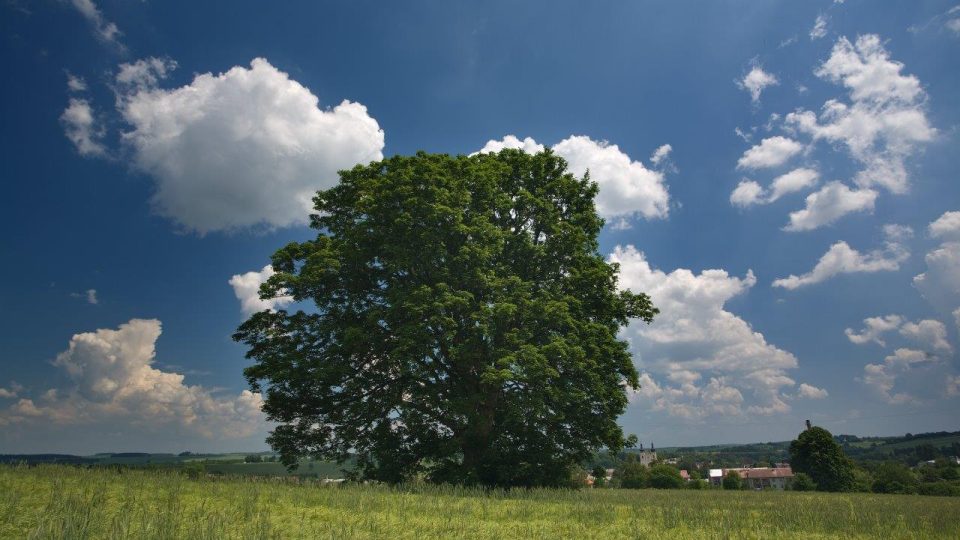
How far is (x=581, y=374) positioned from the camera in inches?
808

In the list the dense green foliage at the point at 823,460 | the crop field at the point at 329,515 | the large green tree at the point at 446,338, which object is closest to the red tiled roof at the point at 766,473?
the dense green foliage at the point at 823,460

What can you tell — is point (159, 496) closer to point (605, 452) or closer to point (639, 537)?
point (639, 537)

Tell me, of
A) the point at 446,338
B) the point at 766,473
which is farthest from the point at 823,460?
the point at 766,473

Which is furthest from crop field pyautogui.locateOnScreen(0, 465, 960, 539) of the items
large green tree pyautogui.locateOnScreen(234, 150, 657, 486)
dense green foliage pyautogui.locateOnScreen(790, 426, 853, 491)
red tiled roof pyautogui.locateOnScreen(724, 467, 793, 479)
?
red tiled roof pyautogui.locateOnScreen(724, 467, 793, 479)

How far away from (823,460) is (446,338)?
209 feet

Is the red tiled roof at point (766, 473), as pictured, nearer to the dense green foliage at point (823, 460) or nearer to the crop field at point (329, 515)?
the dense green foliage at point (823, 460)

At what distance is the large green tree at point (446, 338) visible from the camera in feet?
63.5

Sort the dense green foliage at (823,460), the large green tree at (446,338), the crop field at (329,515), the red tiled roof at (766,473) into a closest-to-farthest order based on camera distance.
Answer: the crop field at (329,515), the large green tree at (446,338), the dense green foliage at (823,460), the red tiled roof at (766,473)

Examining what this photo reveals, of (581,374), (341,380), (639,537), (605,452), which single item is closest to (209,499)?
(639,537)

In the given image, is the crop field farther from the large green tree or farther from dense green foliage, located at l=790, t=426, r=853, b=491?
dense green foliage, located at l=790, t=426, r=853, b=491

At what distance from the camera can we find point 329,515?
1012 centimetres

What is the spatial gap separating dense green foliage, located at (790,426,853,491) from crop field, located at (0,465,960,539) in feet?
188

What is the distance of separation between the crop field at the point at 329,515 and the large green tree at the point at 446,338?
563 cm

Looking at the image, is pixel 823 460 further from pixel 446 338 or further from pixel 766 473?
pixel 766 473
